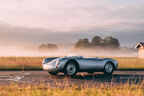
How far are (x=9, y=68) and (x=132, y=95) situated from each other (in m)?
11.7

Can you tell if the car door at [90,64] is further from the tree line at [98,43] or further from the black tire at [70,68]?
the tree line at [98,43]

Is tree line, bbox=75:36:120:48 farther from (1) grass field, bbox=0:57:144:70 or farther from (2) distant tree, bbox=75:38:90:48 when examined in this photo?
(1) grass field, bbox=0:57:144:70

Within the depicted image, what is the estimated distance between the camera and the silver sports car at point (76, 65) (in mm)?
10625

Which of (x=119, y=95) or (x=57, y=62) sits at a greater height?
(x=57, y=62)

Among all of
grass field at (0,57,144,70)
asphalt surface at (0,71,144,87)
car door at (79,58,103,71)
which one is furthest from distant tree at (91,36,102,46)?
asphalt surface at (0,71,144,87)

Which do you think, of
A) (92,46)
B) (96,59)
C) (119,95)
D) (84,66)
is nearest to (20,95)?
(119,95)

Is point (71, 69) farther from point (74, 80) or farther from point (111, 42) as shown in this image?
point (111, 42)

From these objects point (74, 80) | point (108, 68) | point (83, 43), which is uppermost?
point (83, 43)

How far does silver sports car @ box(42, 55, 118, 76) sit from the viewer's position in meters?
10.6

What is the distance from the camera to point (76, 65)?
35.9ft

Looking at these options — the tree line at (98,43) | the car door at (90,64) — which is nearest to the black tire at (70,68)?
the car door at (90,64)

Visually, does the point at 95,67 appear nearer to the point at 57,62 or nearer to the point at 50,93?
the point at 57,62

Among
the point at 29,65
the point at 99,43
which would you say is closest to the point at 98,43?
the point at 99,43

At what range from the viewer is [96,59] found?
38.3ft
